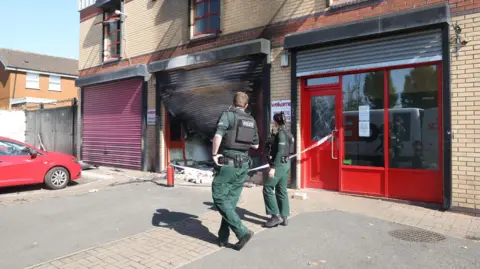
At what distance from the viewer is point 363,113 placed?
752 cm

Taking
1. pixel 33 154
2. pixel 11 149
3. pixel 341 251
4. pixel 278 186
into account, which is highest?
pixel 11 149

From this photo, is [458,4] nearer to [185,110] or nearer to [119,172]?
[185,110]

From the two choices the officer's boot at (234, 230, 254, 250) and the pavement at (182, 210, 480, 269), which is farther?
the officer's boot at (234, 230, 254, 250)

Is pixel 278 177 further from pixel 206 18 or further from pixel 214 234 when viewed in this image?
pixel 206 18

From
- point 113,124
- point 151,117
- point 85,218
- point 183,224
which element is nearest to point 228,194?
point 183,224

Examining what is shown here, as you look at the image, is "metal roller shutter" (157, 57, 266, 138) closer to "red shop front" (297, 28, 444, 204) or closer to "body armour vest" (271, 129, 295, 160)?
"red shop front" (297, 28, 444, 204)

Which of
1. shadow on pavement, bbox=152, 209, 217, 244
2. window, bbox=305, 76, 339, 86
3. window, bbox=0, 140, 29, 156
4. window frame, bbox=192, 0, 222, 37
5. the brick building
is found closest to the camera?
shadow on pavement, bbox=152, 209, 217, 244

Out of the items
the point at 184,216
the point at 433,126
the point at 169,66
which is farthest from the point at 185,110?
the point at 433,126

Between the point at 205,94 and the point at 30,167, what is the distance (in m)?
4.61

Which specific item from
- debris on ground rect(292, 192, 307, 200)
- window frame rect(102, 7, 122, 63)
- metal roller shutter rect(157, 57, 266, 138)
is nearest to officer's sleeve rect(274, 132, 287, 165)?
debris on ground rect(292, 192, 307, 200)

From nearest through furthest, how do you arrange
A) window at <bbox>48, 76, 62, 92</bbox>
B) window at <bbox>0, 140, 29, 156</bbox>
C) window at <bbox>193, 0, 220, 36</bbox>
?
window at <bbox>0, 140, 29, 156</bbox>, window at <bbox>193, 0, 220, 36</bbox>, window at <bbox>48, 76, 62, 92</bbox>

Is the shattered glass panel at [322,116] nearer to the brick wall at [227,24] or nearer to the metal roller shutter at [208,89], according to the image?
the metal roller shutter at [208,89]

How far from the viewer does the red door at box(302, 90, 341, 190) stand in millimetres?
7883

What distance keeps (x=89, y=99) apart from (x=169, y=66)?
5278 mm
